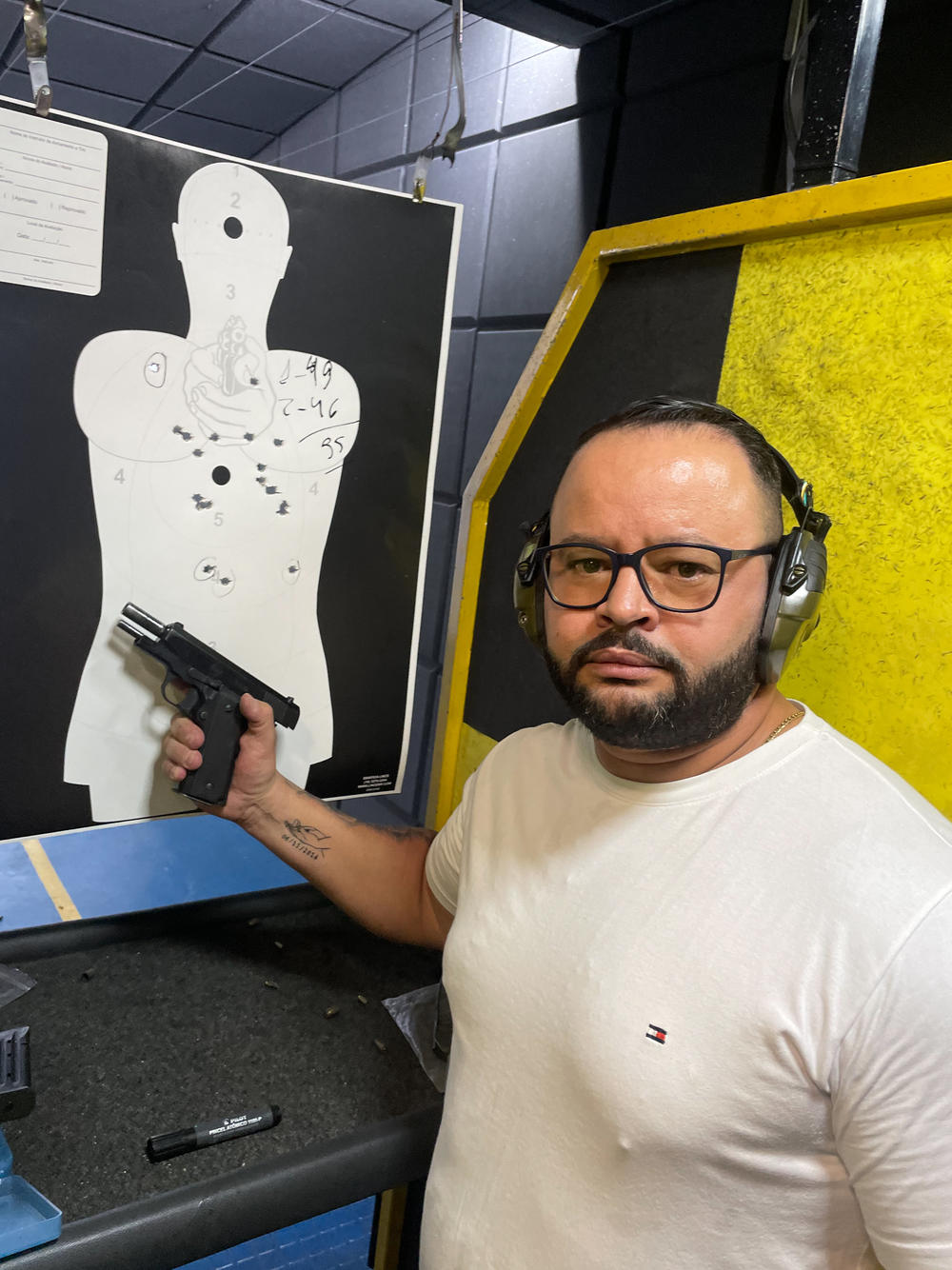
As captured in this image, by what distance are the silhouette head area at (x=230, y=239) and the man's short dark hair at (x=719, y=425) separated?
51 cm

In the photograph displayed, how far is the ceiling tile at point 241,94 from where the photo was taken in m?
2.12

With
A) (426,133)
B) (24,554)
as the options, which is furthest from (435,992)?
(426,133)

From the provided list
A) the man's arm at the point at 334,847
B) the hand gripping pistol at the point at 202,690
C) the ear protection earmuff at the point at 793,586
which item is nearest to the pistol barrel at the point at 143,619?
the hand gripping pistol at the point at 202,690

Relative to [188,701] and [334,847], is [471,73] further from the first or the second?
[334,847]

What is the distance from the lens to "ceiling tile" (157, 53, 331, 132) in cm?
212

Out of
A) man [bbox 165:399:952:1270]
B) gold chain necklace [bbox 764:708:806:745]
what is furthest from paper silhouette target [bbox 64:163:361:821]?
gold chain necklace [bbox 764:708:806:745]

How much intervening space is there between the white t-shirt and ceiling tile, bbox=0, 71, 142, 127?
7.21ft

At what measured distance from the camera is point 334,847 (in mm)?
1177

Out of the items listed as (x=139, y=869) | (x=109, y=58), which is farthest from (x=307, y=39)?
(x=139, y=869)

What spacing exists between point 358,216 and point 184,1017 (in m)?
1.01

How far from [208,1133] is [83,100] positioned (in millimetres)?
2393

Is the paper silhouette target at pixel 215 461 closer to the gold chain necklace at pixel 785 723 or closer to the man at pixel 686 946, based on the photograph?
the man at pixel 686 946

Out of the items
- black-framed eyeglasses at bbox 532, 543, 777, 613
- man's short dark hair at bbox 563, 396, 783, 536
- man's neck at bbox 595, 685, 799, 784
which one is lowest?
man's neck at bbox 595, 685, 799, 784

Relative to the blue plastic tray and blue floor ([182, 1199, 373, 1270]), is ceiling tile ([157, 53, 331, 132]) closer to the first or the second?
the blue plastic tray
